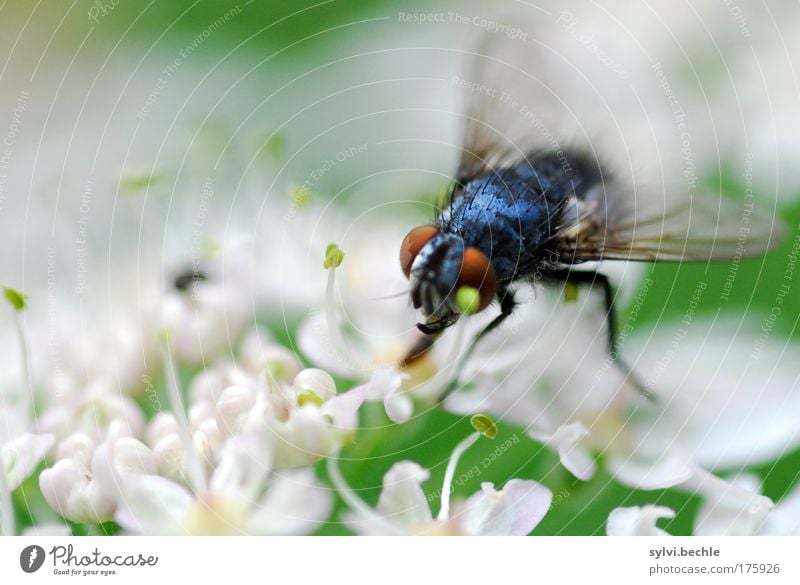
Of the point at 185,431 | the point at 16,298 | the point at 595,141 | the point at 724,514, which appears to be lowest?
the point at 724,514

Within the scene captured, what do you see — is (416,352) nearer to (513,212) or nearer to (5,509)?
(513,212)

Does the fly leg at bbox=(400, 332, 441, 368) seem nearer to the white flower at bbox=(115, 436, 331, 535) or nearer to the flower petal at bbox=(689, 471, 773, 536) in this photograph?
the white flower at bbox=(115, 436, 331, 535)

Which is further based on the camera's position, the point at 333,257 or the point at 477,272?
the point at 333,257

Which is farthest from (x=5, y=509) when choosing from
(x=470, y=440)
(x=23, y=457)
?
(x=470, y=440)

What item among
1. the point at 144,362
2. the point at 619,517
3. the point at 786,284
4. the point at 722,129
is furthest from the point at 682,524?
the point at 144,362

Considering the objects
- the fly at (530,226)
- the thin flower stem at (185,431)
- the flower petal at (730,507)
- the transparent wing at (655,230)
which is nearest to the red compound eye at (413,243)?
the fly at (530,226)

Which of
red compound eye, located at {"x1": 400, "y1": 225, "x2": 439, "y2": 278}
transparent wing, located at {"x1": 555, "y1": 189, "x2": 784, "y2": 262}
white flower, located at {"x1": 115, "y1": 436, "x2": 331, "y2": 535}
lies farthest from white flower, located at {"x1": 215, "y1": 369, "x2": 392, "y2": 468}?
transparent wing, located at {"x1": 555, "y1": 189, "x2": 784, "y2": 262}

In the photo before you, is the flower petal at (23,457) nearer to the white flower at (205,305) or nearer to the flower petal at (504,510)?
the white flower at (205,305)
